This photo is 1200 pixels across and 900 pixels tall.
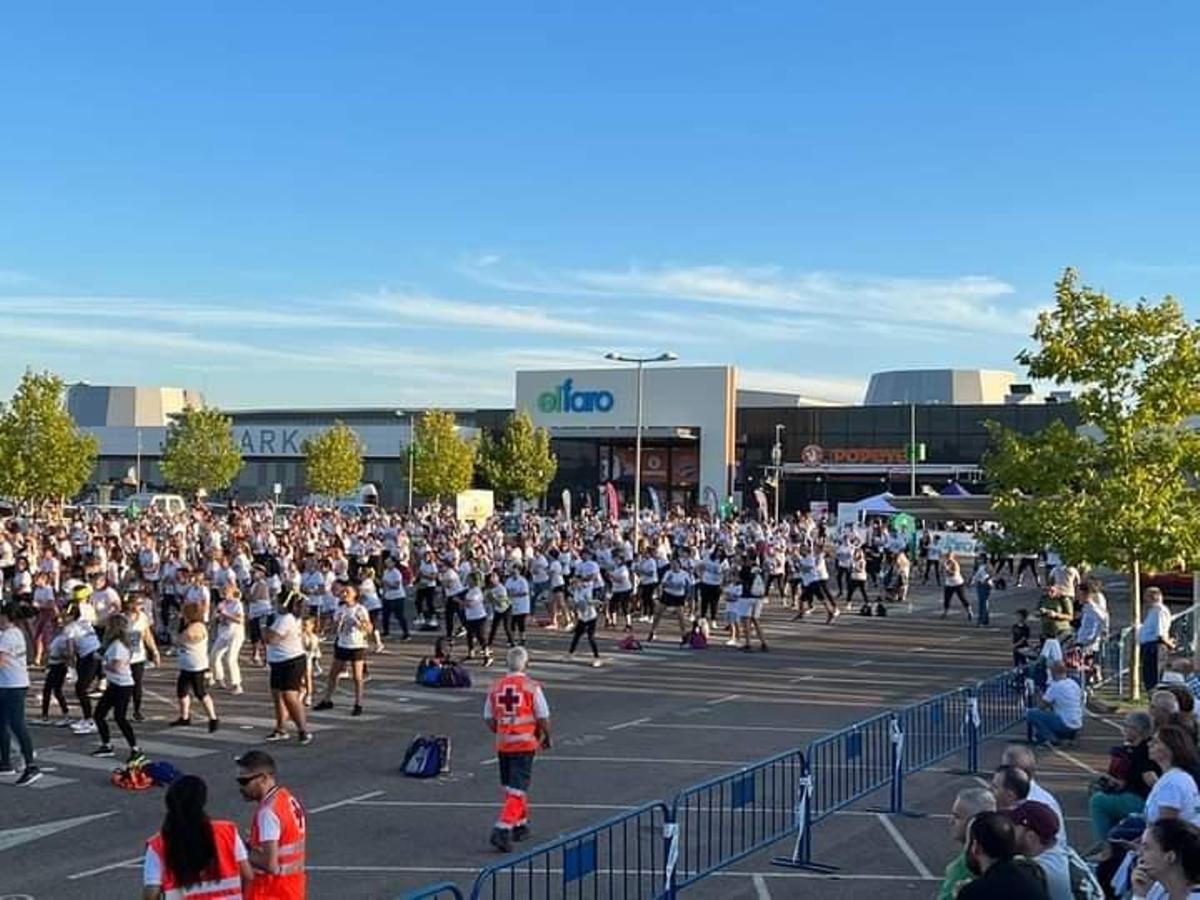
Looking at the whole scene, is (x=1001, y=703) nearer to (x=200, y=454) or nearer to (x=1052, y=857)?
(x=1052, y=857)

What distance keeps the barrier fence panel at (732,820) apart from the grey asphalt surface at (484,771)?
0.72 feet

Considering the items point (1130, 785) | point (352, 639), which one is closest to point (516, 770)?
point (1130, 785)

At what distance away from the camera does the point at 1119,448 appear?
1788 centimetres

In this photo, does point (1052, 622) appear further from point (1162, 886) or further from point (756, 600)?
point (1162, 886)

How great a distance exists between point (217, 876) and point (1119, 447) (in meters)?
15.0

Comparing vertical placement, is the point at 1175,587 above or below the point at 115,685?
above

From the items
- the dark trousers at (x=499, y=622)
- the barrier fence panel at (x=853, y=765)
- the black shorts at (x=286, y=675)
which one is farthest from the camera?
the dark trousers at (x=499, y=622)

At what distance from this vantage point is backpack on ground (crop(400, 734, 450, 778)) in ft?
42.9

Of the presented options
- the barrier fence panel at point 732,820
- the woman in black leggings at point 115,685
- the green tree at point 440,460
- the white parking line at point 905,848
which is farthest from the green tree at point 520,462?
the white parking line at point 905,848

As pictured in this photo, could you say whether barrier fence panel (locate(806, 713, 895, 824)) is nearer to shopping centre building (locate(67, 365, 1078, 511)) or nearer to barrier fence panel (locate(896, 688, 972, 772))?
barrier fence panel (locate(896, 688, 972, 772))

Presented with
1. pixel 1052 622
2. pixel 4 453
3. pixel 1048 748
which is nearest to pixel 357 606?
pixel 1048 748

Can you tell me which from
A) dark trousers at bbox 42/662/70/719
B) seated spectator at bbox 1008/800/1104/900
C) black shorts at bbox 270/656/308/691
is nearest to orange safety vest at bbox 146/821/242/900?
seated spectator at bbox 1008/800/1104/900

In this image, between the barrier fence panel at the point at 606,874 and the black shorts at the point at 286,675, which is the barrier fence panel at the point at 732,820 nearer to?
the barrier fence panel at the point at 606,874

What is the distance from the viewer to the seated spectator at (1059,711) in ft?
46.8
